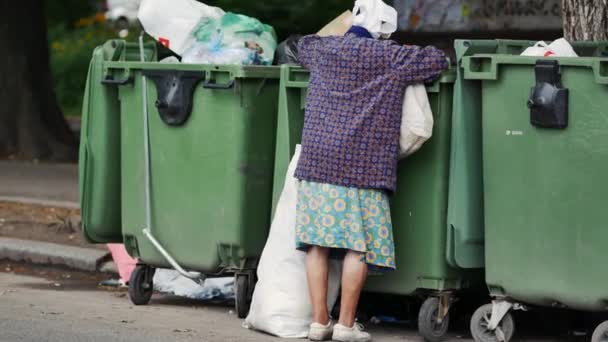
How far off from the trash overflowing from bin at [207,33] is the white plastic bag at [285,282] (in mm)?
904

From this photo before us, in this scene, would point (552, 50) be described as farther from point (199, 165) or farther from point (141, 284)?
point (141, 284)

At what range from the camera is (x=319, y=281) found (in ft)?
20.2

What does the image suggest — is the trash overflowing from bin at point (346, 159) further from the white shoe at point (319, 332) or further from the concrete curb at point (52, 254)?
the concrete curb at point (52, 254)

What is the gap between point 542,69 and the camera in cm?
571

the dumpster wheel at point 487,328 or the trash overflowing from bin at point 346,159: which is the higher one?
the trash overflowing from bin at point 346,159

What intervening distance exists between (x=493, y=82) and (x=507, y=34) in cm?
561

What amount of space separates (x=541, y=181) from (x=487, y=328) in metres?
0.74

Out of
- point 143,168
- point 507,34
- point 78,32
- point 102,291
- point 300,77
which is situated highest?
point 78,32

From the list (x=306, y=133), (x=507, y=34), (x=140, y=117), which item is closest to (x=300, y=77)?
(x=306, y=133)

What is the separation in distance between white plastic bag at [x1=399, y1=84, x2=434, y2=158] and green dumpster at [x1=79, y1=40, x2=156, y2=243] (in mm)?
1977

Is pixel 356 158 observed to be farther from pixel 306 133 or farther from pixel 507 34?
pixel 507 34

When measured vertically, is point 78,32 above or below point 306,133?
above

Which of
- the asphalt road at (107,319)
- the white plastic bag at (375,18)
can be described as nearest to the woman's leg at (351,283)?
the asphalt road at (107,319)

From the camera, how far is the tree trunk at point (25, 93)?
1423cm
